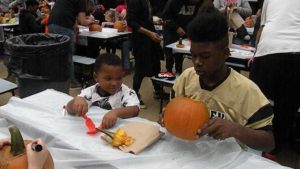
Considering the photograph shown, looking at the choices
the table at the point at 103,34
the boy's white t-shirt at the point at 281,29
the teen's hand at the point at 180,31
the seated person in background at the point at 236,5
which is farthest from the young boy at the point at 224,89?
the table at the point at 103,34

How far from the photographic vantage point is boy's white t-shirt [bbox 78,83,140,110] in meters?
1.75

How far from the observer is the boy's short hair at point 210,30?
125 cm

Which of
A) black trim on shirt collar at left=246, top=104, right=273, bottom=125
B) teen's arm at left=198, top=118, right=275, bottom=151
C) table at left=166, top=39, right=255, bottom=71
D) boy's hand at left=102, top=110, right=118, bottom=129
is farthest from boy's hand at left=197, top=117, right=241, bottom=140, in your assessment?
table at left=166, top=39, right=255, bottom=71

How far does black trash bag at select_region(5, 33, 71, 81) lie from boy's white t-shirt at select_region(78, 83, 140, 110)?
127cm

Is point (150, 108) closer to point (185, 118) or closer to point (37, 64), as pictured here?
point (37, 64)

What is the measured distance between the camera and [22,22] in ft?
17.2

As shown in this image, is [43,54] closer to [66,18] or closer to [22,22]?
[66,18]

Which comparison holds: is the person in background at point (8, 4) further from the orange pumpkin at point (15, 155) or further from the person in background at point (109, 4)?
the orange pumpkin at point (15, 155)

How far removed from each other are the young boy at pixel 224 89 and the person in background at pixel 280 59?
51.3 inches

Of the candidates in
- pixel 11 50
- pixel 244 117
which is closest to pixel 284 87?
pixel 244 117

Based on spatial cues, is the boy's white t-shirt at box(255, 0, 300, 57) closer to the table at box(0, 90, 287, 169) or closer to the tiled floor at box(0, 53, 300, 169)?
the tiled floor at box(0, 53, 300, 169)

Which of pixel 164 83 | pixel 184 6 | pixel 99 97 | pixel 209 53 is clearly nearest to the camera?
pixel 209 53

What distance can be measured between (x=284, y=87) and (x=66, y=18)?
9.13ft

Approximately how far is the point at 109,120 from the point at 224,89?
1.66 ft
